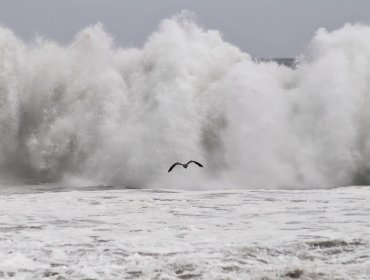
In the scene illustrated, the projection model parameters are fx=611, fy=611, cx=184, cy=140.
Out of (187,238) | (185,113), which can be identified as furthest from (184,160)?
(187,238)

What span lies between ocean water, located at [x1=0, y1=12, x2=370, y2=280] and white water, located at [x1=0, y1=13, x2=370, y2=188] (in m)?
0.05

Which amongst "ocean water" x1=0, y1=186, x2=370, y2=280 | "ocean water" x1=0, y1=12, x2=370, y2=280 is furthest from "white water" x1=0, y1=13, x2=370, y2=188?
"ocean water" x1=0, y1=186, x2=370, y2=280

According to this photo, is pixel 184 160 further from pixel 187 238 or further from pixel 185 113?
pixel 187 238

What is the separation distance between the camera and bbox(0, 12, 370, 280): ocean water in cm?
663

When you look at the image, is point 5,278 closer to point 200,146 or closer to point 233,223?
point 233,223

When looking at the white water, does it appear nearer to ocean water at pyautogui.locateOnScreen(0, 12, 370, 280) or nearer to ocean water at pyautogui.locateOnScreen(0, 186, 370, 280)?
ocean water at pyautogui.locateOnScreen(0, 12, 370, 280)

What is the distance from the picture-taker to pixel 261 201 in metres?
11.4

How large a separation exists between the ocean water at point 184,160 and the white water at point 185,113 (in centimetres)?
5

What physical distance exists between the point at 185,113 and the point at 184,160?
6.41ft

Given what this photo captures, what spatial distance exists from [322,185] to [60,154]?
8.45m

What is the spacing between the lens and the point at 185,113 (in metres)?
18.8

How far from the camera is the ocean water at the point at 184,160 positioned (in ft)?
21.7

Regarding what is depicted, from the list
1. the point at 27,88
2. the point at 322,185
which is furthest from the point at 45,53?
the point at 322,185

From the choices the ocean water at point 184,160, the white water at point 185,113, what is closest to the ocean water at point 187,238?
the ocean water at point 184,160
